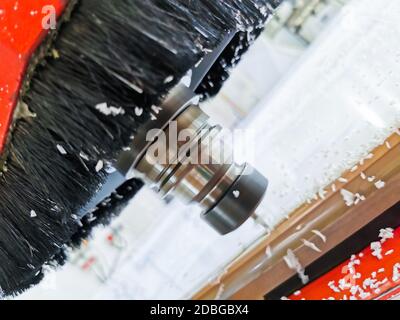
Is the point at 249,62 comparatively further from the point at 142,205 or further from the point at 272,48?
the point at 142,205

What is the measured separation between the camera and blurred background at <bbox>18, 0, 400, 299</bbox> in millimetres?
586

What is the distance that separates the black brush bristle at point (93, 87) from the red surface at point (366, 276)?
29cm

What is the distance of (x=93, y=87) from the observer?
1.24 feet

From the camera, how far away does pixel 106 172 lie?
17.7 inches

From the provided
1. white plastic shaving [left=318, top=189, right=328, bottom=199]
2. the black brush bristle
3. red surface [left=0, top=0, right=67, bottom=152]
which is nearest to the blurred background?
white plastic shaving [left=318, top=189, right=328, bottom=199]

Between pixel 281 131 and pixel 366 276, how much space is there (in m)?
0.23

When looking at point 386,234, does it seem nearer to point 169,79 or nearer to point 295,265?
point 295,265

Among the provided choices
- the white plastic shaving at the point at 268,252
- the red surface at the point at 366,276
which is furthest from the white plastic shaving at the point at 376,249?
the white plastic shaving at the point at 268,252

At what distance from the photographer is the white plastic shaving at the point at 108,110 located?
0.38 m

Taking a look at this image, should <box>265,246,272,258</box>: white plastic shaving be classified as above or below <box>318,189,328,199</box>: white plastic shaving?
below

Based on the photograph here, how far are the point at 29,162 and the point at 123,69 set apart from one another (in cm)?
13

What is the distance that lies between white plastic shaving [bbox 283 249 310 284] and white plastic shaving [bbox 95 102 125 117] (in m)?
0.33

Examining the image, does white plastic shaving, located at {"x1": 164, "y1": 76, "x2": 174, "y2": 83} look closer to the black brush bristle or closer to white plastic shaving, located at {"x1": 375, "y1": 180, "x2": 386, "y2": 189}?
the black brush bristle

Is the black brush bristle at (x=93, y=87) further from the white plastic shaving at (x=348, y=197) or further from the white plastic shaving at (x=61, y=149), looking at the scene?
the white plastic shaving at (x=348, y=197)
